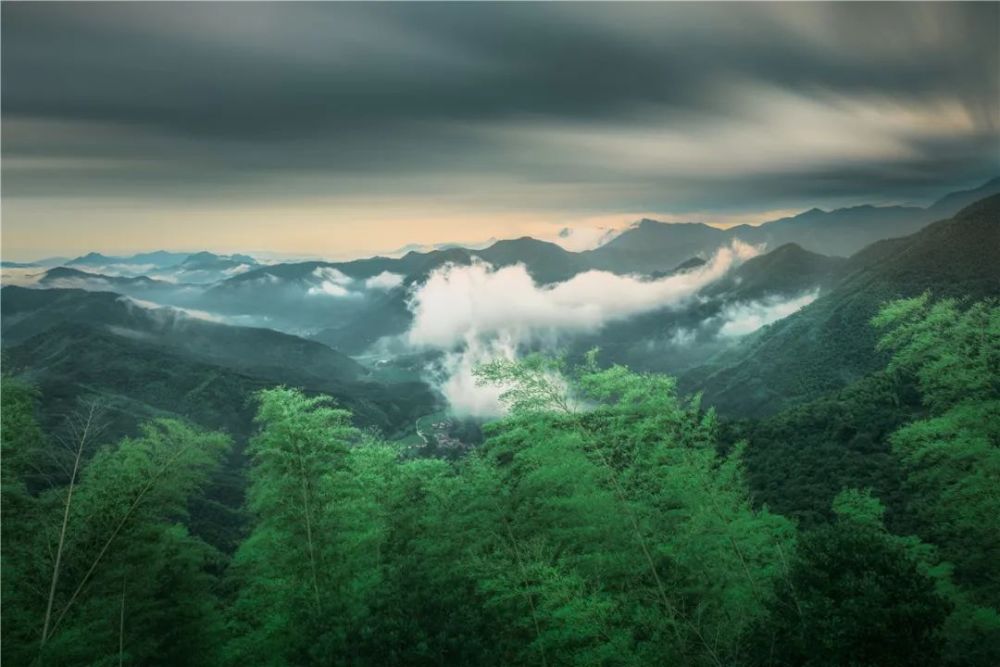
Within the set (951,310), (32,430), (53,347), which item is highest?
(951,310)

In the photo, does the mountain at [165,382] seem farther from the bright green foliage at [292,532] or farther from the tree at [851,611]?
the tree at [851,611]

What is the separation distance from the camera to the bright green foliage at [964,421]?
457 inches

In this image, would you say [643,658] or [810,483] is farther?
[810,483]

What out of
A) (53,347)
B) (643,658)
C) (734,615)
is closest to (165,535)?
(643,658)

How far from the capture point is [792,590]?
9.57 m

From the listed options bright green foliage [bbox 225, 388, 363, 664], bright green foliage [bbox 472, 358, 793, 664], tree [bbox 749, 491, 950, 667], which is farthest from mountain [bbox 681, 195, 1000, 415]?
bright green foliage [bbox 225, 388, 363, 664]

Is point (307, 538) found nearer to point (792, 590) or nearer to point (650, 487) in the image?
point (650, 487)

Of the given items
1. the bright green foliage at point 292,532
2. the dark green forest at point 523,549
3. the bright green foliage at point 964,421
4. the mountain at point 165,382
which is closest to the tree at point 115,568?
the dark green forest at point 523,549

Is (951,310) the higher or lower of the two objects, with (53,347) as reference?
higher

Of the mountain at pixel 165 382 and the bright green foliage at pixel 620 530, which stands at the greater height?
the bright green foliage at pixel 620 530

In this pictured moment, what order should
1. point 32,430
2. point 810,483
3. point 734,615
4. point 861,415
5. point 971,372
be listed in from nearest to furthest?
point 734,615 → point 971,372 → point 32,430 → point 810,483 → point 861,415

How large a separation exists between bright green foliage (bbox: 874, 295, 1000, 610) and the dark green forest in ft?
0.17

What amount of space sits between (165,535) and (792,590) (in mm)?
11758

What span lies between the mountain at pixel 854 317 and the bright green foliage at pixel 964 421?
6805cm
